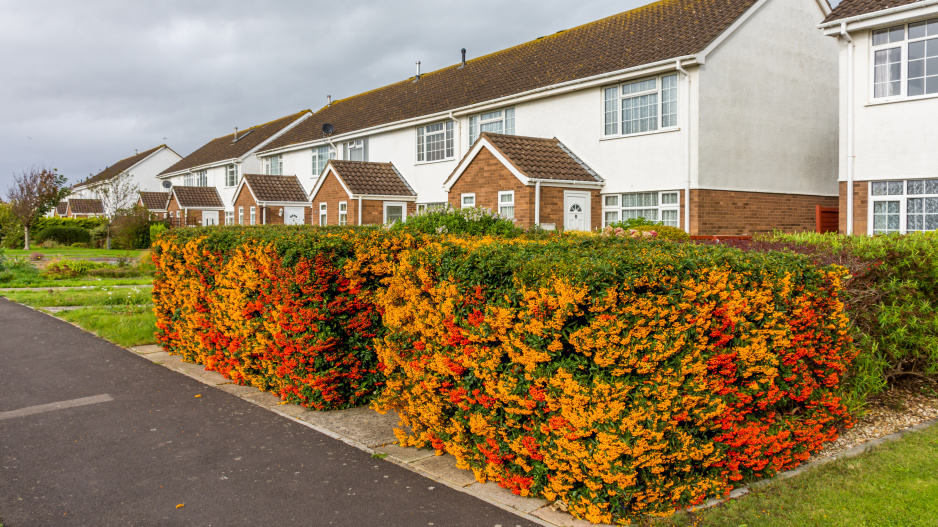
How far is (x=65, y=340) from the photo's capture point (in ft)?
35.6

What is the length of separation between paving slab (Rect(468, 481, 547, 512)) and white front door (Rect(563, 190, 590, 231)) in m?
14.5

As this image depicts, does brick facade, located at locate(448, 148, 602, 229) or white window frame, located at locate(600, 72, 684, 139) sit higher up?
white window frame, located at locate(600, 72, 684, 139)

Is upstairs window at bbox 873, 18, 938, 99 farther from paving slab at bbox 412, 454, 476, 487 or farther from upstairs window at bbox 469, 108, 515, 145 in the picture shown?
paving slab at bbox 412, 454, 476, 487

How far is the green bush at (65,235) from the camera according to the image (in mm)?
42531

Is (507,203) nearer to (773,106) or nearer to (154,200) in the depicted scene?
(773,106)

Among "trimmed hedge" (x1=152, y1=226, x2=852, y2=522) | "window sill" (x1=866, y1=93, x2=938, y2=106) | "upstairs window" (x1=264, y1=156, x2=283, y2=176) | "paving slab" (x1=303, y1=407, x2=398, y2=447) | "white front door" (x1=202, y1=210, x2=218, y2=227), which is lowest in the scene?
"paving slab" (x1=303, y1=407, x2=398, y2=447)

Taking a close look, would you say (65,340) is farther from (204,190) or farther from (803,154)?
(204,190)

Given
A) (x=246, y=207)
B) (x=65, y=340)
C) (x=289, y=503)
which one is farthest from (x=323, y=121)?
(x=289, y=503)

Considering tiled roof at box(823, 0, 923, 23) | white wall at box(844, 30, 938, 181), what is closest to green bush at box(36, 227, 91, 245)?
tiled roof at box(823, 0, 923, 23)

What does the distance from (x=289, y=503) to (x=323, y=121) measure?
33.8m

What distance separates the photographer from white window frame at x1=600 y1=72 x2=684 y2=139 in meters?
17.2

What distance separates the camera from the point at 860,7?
49.2 ft

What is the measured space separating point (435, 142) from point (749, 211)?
1285 cm

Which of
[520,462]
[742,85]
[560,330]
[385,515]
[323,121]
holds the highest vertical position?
[323,121]
